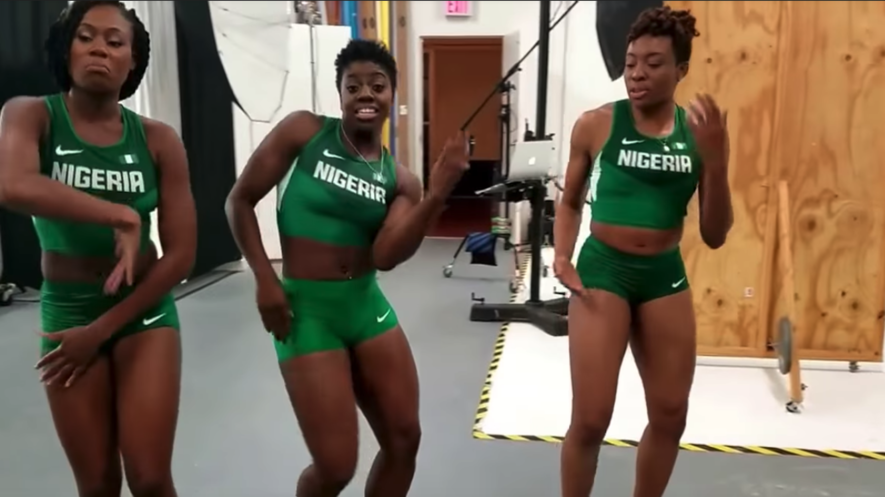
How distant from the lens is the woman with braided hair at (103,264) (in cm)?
172

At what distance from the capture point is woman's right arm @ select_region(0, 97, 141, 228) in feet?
5.33

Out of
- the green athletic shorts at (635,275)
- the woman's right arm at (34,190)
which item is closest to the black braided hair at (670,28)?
the green athletic shorts at (635,275)

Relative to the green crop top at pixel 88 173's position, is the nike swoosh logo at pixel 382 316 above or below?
below

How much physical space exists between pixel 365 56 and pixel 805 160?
2.93m

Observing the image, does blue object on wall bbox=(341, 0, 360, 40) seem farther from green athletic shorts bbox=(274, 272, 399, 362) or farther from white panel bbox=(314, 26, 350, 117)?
green athletic shorts bbox=(274, 272, 399, 362)

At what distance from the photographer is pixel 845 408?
3.62 meters

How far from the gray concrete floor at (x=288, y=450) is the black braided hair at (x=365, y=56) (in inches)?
61.2

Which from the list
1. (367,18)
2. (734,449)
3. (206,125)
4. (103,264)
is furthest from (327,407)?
(367,18)

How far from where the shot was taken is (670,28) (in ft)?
6.91

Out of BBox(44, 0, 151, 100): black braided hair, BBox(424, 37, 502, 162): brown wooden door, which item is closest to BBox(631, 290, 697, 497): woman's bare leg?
BBox(44, 0, 151, 100): black braided hair

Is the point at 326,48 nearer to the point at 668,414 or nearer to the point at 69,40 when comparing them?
the point at 69,40

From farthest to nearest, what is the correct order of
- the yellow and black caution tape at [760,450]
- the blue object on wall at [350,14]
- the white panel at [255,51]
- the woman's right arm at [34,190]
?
1. the blue object on wall at [350,14]
2. the white panel at [255,51]
3. the yellow and black caution tape at [760,450]
4. the woman's right arm at [34,190]

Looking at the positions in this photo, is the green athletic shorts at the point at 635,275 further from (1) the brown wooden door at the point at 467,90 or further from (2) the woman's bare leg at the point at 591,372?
(1) the brown wooden door at the point at 467,90

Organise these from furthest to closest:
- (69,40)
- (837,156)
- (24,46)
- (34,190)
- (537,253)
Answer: (537,253) → (24,46) → (837,156) → (69,40) → (34,190)
